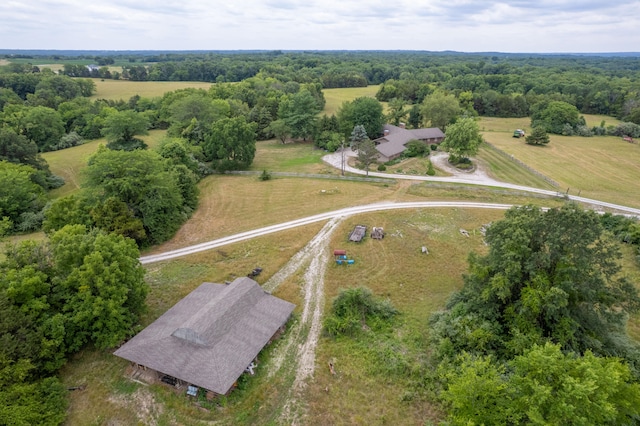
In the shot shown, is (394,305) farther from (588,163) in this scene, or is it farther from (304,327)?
(588,163)

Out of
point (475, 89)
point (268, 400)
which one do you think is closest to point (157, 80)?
point (475, 89)

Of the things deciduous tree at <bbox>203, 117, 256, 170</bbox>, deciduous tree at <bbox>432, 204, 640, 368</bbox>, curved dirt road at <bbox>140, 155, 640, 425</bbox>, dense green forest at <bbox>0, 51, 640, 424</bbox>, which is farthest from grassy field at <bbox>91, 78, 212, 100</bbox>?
deciduous tree at <bbox>432, 204, 640, 368</bbox>

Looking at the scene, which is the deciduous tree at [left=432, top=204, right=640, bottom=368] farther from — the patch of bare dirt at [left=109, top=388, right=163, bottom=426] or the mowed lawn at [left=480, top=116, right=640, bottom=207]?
the mowed lawn at [left=480, top=116, right=640, bottom=207]

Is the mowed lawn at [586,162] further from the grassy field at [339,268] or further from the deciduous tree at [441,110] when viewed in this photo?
the deciduous tree at [441,110]

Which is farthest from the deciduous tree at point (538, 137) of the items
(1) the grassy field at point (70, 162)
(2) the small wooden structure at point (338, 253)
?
(1) the grassy field at point (70, 162)

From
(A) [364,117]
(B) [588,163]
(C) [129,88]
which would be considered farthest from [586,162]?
(C) [129,88]

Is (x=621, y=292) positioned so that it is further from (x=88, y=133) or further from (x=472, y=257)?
(x=88, y=133)
